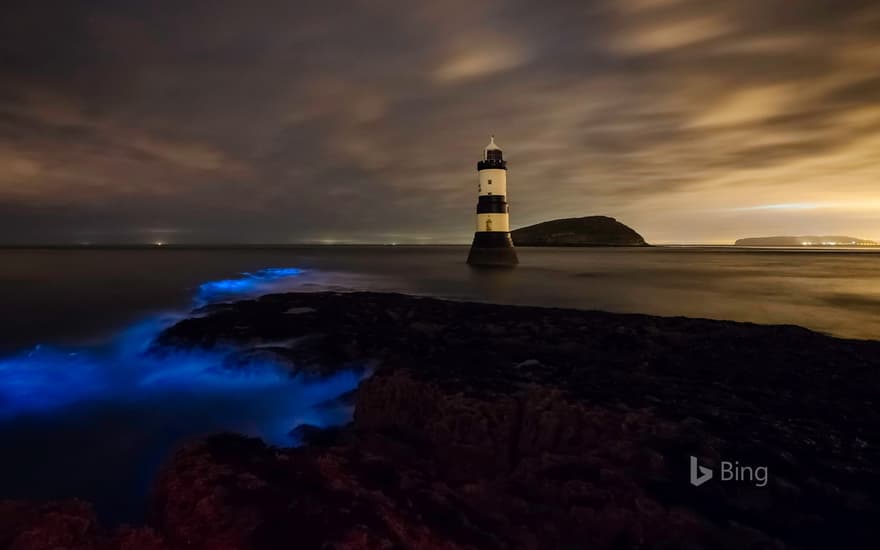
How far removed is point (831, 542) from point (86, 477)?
27.2 feet

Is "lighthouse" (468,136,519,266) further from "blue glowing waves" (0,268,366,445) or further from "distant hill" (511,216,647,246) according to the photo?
"distant hill" (511,216,647,246)

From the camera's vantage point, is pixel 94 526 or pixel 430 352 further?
pixel 430 352

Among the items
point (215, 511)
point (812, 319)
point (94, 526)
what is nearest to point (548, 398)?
point (215, 511)

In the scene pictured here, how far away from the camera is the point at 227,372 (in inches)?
372

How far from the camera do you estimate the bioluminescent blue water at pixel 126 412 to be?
6.18 meters

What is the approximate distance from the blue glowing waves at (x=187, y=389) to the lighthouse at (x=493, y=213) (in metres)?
22.5

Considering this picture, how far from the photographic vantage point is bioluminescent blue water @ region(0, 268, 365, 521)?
618 cm

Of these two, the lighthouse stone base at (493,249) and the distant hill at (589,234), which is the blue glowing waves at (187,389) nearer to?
the lighthouse stone base at (493,249)

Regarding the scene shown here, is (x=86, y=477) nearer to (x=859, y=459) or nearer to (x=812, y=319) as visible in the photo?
(x=859, y=459)

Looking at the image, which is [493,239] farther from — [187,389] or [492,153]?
[187,389]

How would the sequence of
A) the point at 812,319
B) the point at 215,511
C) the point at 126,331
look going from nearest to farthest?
the point at 215,511 → the point at 126,331 → the point at 812,319

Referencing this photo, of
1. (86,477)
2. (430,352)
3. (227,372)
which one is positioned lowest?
(86,477)

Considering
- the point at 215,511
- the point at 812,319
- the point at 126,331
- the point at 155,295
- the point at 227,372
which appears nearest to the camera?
the point at 215,511

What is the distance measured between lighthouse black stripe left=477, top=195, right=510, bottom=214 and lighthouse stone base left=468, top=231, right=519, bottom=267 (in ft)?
5.28
